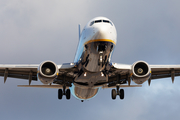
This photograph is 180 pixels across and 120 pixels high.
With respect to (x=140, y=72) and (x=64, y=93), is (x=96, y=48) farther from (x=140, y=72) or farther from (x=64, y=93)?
(x=64, y=93)

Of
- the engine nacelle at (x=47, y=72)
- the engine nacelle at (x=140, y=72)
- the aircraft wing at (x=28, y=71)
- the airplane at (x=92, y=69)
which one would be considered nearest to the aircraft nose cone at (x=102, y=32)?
the airplane at (x=92, y=69)

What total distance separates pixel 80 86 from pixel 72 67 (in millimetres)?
3235

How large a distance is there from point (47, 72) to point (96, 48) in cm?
470

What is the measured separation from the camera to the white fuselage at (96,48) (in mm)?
18406

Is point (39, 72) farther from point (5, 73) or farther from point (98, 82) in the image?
point (98, 82)

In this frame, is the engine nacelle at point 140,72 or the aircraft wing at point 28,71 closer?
the engine nacelle at point 140,72

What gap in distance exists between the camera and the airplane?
18844mm

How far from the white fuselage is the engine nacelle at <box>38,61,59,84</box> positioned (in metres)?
2.33

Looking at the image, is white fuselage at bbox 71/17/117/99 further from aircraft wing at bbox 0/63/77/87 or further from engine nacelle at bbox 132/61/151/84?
engine nacelle at bbox 132/61/151/84

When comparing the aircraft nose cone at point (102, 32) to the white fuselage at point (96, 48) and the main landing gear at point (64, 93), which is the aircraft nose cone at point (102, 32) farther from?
the main landing gear at point (64, 93)

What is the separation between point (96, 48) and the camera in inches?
749

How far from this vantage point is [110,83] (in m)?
Answer: 25.5

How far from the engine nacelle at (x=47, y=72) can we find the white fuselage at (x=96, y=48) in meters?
2.33

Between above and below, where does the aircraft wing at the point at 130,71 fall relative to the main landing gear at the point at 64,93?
above
